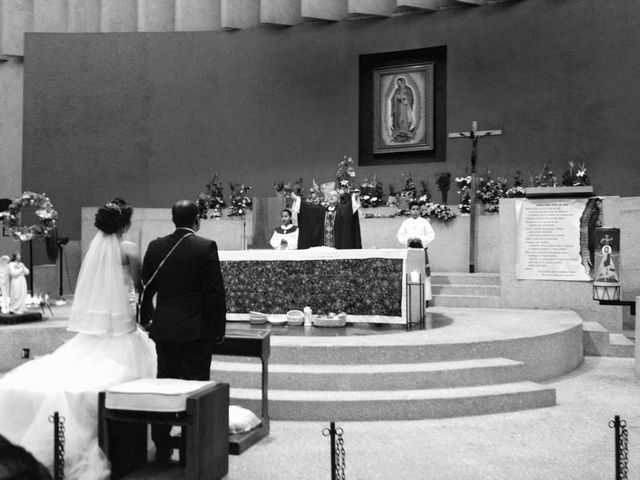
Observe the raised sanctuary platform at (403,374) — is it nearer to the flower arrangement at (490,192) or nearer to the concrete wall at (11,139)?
the flower arrangement at (490,192)

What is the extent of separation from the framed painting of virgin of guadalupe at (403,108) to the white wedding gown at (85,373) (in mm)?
10014

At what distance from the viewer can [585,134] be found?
12.4 metres

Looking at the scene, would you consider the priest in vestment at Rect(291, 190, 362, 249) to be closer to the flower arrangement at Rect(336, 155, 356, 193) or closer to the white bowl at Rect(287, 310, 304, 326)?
the flower arrangement at Rect(336, 155, 356, 193)

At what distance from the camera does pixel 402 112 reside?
13.9m

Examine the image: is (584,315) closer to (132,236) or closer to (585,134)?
(585,134)

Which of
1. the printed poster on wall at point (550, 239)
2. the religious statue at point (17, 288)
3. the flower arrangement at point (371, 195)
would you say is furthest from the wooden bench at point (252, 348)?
the flower arrangement at point (371, 195)

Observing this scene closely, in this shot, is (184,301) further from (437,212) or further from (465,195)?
(465,195)

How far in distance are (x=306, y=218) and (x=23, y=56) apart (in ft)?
30.5

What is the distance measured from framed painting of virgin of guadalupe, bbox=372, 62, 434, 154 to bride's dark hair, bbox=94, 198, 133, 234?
9.96 meters

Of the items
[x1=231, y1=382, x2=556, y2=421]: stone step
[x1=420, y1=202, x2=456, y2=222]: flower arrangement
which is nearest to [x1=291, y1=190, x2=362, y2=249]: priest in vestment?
[x1=420, y1=202, x2=456, y2=222]: flower arrangement

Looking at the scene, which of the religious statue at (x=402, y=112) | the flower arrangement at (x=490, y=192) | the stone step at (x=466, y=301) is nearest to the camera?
the stone step at (x=466, y=301)

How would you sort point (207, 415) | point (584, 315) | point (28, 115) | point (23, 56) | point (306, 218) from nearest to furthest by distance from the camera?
1. point (207, 415)
2. point (584, 315)
3. point (306, 218)
4. point (28, 115)
5. point (23, 56)

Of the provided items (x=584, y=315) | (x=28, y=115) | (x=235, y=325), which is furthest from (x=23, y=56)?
(x=584, y=315)

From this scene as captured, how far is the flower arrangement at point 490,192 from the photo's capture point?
11500mm
